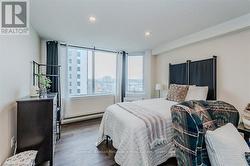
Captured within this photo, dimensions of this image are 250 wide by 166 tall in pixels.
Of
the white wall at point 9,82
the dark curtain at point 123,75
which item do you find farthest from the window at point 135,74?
the white wall at point 9,82

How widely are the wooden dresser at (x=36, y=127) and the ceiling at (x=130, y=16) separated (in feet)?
4.75

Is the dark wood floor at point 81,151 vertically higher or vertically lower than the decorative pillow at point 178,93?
lower

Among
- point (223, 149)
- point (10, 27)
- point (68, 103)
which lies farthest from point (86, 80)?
point (223, 149)

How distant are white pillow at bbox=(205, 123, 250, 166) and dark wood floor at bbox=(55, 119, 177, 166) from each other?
1.26m

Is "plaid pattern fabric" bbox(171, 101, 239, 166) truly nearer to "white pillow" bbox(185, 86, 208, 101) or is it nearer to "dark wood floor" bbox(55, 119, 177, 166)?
"dark wood floor" bbox(55, 119, 177, 166)

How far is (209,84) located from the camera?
3.19 meters

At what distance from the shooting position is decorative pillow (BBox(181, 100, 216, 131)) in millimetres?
1316

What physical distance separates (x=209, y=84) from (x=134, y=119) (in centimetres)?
216

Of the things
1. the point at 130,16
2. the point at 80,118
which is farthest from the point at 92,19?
the point at 80,118

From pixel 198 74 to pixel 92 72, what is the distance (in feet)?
10.8

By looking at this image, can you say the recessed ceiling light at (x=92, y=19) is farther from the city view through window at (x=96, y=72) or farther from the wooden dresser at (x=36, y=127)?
the city view through window at (x=96, y=72)

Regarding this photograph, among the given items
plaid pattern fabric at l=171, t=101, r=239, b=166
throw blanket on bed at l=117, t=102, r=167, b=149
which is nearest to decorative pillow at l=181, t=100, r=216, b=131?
plaid pattern fabric at l=171, t=101, r=239, b=166

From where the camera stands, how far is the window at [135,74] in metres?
5.42

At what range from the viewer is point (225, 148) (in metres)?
1.11
